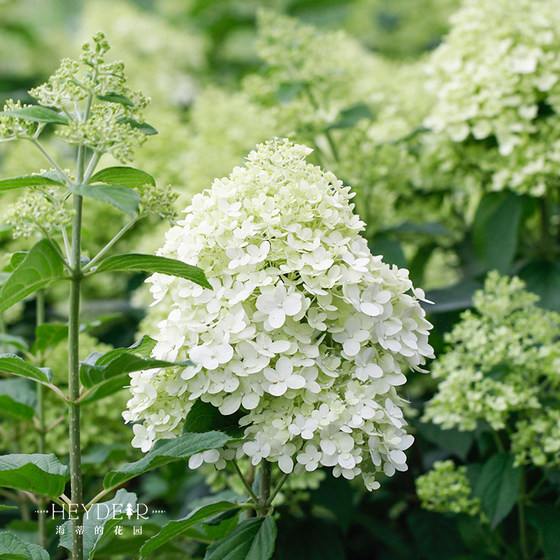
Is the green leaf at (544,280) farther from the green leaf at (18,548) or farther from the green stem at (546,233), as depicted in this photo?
the green leaf at (18,548)

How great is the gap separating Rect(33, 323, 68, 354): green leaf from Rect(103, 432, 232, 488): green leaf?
1.58 feet

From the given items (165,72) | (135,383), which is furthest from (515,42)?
(165,72)

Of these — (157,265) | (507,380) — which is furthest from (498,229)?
(157,265)

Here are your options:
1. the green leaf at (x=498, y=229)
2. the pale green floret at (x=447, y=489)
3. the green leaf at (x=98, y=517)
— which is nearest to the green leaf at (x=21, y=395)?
the green leaf at (x=98, y=517)

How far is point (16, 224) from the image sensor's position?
0.80 m

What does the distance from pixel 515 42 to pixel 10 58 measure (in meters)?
2.71

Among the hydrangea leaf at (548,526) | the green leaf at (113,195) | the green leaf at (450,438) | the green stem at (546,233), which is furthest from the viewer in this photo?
the green stem at (546,233)

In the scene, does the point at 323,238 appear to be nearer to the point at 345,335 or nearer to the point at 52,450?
the point at 345,335

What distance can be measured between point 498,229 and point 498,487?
0.74 meters

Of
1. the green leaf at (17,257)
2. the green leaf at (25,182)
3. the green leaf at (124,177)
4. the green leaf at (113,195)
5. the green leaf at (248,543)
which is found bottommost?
the green leaf at (248,543)

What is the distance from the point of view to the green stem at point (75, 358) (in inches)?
33.5

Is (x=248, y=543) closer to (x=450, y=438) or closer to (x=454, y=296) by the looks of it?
(x=450, y=438)

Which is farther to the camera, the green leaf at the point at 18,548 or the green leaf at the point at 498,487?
the green leaf at the point at 498,487

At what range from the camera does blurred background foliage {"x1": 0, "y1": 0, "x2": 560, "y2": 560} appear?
4.17ft
